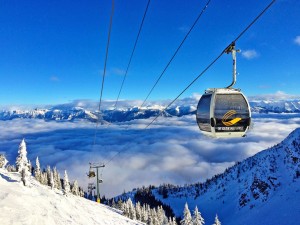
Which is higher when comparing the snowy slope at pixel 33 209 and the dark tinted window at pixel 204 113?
the dark tinted window at pixel 204 113

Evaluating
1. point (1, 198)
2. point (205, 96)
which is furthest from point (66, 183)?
point (205, 96)

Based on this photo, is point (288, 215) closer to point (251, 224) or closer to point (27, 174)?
point (251, 224)

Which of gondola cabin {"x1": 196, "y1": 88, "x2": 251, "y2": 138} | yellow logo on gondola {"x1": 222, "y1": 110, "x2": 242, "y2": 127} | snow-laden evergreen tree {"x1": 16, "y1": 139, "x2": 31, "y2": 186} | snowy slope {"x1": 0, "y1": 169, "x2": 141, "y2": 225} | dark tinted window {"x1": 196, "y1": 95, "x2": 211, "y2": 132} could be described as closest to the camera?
gondola cabin {"x1": 196, "y1": 88, "x2": 251, "y2": 138}

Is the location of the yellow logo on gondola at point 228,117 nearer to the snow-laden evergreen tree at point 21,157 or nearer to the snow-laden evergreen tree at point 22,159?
the snow-laden evergreen tree at point 22,159

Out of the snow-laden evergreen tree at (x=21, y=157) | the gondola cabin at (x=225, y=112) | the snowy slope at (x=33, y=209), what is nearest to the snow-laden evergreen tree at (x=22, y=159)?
the snow-laden evergreen tree at (x=21, y=157)

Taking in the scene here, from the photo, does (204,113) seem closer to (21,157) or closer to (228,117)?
(228,117)

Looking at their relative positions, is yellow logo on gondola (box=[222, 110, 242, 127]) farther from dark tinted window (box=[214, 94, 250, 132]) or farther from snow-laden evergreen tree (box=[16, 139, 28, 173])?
snow-laden evergreen tree (box=[16, 139, 28, 173])

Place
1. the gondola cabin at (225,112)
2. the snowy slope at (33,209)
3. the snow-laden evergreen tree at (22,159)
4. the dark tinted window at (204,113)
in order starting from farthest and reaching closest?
1. the snow-laden evergreen tree at (22,159)
2. the snowy slope at (33,209)
3. the dark tinted window at (204,113)
4. the gondola cabin at (225,112)

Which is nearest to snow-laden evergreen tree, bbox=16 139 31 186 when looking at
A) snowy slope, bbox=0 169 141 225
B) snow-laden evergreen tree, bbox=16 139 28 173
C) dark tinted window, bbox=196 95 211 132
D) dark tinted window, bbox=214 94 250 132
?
snow-laden evergreen tree, bbox=16 139 28 173
